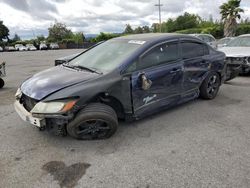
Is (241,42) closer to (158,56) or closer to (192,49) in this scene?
(192,49)

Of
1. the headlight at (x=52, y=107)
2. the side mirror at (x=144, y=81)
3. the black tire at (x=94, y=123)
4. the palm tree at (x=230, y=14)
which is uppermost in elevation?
the palm tree at (x=230, y=14)

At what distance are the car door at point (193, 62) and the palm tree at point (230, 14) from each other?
27.6 meters

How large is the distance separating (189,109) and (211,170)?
2.06 meters

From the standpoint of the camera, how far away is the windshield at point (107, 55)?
3.54 metres

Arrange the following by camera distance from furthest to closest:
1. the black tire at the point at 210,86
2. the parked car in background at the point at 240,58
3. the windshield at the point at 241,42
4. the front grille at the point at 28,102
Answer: the windshield at the point at 241,42 → the parked car in background at the point at 240,58 → the black tire at the point at 210,86 → the front grille at the point at 28,102

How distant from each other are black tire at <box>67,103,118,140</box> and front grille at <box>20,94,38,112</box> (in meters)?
0.58

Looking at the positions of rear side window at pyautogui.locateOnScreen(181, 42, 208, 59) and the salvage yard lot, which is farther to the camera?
rear side window at pyautogui.locateOnScreen(181, 42, 208, 59)

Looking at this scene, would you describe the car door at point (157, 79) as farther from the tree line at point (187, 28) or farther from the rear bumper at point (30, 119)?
the tree line at point (187, 28)

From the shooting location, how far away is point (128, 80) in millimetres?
3355

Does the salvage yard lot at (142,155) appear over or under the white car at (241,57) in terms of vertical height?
under

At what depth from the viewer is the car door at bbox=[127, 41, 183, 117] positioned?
3.48m

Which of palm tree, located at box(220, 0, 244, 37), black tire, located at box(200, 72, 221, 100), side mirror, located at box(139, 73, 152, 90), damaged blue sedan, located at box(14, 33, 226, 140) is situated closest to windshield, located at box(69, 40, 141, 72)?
damaged blue sedan, located at box(14, 33, 226, 140)

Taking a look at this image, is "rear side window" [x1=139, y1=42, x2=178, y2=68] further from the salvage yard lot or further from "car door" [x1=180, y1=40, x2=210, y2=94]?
the salvage yard lot

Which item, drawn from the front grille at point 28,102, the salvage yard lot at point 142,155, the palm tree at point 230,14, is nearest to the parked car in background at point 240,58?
the salvage yard lot at point 142,155
